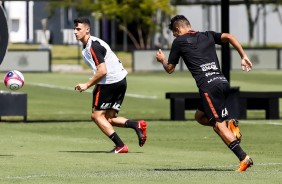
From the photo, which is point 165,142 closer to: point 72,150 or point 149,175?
point 72,150

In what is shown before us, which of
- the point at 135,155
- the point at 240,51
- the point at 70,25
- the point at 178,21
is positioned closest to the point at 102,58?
the point at 135,155

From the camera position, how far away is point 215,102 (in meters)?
14.5

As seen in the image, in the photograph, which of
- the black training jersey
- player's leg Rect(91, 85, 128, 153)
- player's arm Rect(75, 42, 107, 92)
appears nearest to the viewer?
the black training jersey

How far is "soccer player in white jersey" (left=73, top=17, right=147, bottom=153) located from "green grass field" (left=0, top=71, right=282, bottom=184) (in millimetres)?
354

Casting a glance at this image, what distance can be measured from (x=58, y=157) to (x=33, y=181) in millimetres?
3321

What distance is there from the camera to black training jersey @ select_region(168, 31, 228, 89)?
576 inches

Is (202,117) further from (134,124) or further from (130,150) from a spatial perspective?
(130,150)

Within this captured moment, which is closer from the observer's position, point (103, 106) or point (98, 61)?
point (98, 61)

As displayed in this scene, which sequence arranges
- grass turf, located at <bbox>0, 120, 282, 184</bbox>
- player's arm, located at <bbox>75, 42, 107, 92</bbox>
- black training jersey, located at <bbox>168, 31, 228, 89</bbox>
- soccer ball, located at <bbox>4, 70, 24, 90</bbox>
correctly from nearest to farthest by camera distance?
1. grass turf, located at <bbox>0, 120, 282, 184</bbox>
2. black training jersey, located at <bbox>168, 31, 228, 89</bbox>
3. soccer ball, located at <bbox>4, 70, 24, 90</bbox>
4. player's arm, located at <bbox>75, 42, 107, 92</bbox>

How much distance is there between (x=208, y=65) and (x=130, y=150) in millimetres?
3568

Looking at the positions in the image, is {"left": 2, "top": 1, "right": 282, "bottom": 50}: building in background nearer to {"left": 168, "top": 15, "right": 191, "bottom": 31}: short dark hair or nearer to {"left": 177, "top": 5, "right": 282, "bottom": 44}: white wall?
{"left": 177, "top": 5, "right": 282, "bottom": 44}: white wall

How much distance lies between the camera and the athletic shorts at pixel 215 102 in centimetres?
1452

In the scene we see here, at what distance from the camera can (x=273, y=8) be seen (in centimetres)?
7706

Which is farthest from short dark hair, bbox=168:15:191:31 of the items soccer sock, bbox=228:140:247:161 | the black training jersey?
soccer sock, bbox=228:140:247:161
